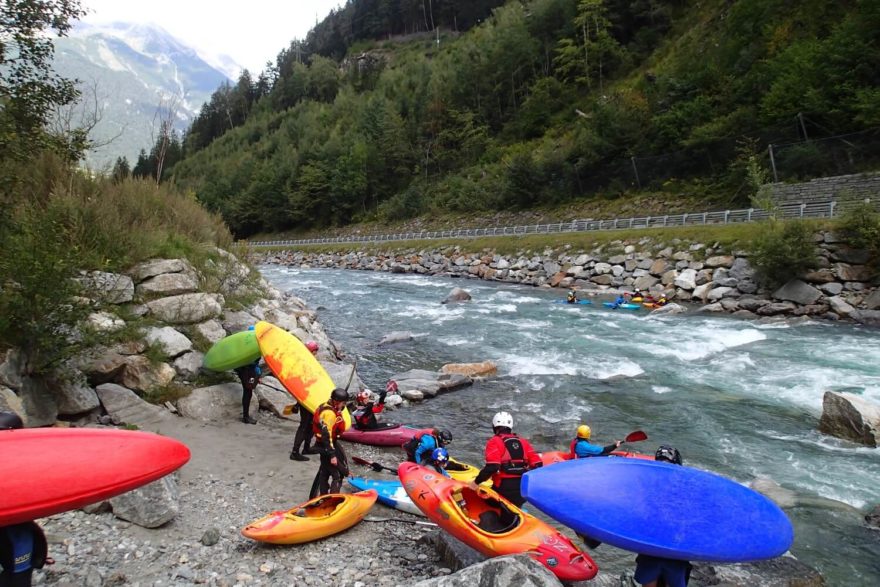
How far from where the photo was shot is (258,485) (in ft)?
20.0

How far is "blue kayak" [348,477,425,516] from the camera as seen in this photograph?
598cm

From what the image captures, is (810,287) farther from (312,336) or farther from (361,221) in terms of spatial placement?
(361,221)

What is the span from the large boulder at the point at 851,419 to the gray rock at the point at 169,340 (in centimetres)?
1102

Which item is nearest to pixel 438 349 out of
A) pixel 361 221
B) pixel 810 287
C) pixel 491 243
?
pixel 810 287

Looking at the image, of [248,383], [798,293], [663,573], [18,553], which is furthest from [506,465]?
[798,293]

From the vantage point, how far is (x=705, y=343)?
527 inches

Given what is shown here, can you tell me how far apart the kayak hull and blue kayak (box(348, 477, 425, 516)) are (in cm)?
287

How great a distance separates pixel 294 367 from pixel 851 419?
8999 mm

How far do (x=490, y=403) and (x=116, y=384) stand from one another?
6.63 metres

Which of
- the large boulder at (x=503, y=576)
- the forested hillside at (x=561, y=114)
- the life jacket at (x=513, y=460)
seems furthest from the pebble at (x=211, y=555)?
the forested hillside at (x=561, y=114)

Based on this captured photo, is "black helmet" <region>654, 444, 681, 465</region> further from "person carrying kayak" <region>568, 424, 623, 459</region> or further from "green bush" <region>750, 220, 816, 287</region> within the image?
"green bush" <region>750, 220, 816, 287</region>

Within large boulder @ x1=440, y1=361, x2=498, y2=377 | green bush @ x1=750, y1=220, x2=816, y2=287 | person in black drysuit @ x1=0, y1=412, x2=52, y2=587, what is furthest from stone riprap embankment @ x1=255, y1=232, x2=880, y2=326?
person in black drysuit @ x1=0, y1=412, x2=52, y2=587

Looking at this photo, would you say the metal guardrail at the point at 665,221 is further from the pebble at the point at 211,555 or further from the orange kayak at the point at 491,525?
the pebble at the point at 211,555

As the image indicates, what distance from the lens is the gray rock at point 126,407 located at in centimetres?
675
